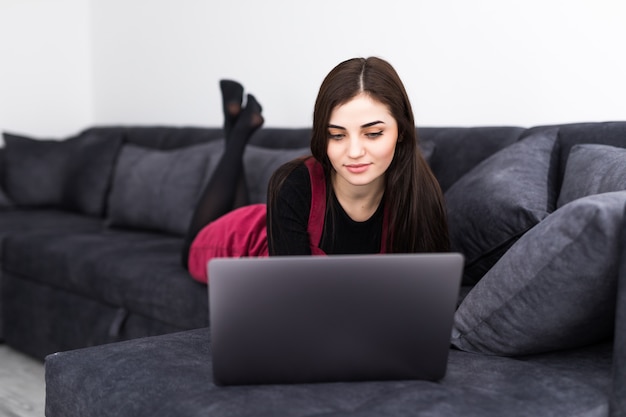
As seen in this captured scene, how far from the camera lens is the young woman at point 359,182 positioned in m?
1.61

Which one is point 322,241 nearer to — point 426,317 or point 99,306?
point 426,317

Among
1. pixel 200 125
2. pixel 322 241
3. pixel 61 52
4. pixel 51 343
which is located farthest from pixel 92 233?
pixel 61 52

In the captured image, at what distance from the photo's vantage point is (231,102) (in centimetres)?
280

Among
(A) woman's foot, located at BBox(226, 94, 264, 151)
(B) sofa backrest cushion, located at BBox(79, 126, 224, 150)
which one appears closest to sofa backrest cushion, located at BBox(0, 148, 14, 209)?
(B) sofa backrest cushion, located at BBox(79, 126, 224, 150)

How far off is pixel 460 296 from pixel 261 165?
1.27 metres

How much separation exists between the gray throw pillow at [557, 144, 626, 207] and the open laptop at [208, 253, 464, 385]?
60cm

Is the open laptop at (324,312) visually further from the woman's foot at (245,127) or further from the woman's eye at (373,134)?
the woman's foot at (245,127)

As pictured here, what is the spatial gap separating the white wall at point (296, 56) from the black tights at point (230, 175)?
593 mm

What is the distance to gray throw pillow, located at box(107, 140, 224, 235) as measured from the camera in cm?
316

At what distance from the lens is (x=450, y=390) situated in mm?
1208

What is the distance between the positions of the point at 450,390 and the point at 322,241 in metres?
0.65

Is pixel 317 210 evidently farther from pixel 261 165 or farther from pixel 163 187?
pixel 163 187

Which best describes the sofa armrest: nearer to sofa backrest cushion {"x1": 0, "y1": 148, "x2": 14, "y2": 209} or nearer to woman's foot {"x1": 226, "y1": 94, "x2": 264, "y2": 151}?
woman's foot {"x1": 226, "y1": 94, "x2": 264, "y2": 151}

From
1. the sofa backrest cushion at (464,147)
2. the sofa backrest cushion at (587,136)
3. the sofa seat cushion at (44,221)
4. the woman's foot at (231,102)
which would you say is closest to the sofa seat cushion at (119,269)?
the sofa seat cushion at (44,221)
